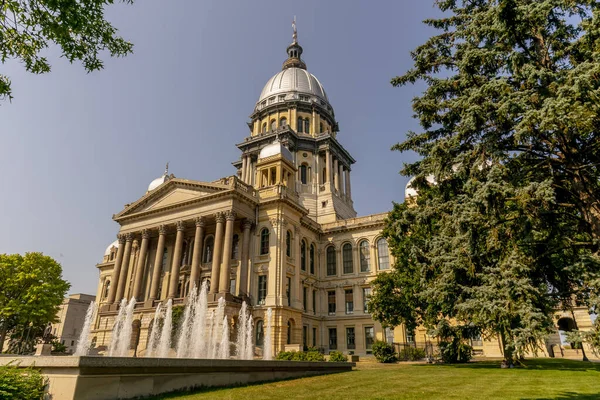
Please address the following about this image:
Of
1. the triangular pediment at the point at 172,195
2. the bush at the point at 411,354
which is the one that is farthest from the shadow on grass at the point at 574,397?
the triangular pediment at the point at 172,195

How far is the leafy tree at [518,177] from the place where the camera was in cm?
A: 823

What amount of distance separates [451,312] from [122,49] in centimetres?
1112

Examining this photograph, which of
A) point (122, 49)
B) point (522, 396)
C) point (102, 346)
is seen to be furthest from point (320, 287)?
point (122, 49)

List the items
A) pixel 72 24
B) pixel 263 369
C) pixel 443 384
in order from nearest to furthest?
pixel 72 24
pixel 443 384
pixel 263 369

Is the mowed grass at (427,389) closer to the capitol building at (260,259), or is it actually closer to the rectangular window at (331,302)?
the capitol building at (260,259)

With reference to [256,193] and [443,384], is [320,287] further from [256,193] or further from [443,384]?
[443,384]

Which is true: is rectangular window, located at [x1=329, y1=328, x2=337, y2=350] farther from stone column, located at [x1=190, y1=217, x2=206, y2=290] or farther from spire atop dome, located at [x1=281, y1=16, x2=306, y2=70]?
spire atop dome, located at [x1=281, y1=16, x2=306, y2=70]

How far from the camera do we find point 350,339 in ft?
136

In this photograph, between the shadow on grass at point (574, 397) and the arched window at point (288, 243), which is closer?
the shadow on grass at point (574, 397)

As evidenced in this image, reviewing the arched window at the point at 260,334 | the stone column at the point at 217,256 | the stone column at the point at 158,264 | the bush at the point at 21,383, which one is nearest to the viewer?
the bush at the point at 21,383

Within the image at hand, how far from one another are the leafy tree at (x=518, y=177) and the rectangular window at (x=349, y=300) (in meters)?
32.5

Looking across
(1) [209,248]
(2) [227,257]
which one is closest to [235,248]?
(1) [209,248]

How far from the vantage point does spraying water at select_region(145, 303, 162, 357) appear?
3072 centimetres

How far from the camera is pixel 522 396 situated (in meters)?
10.4
